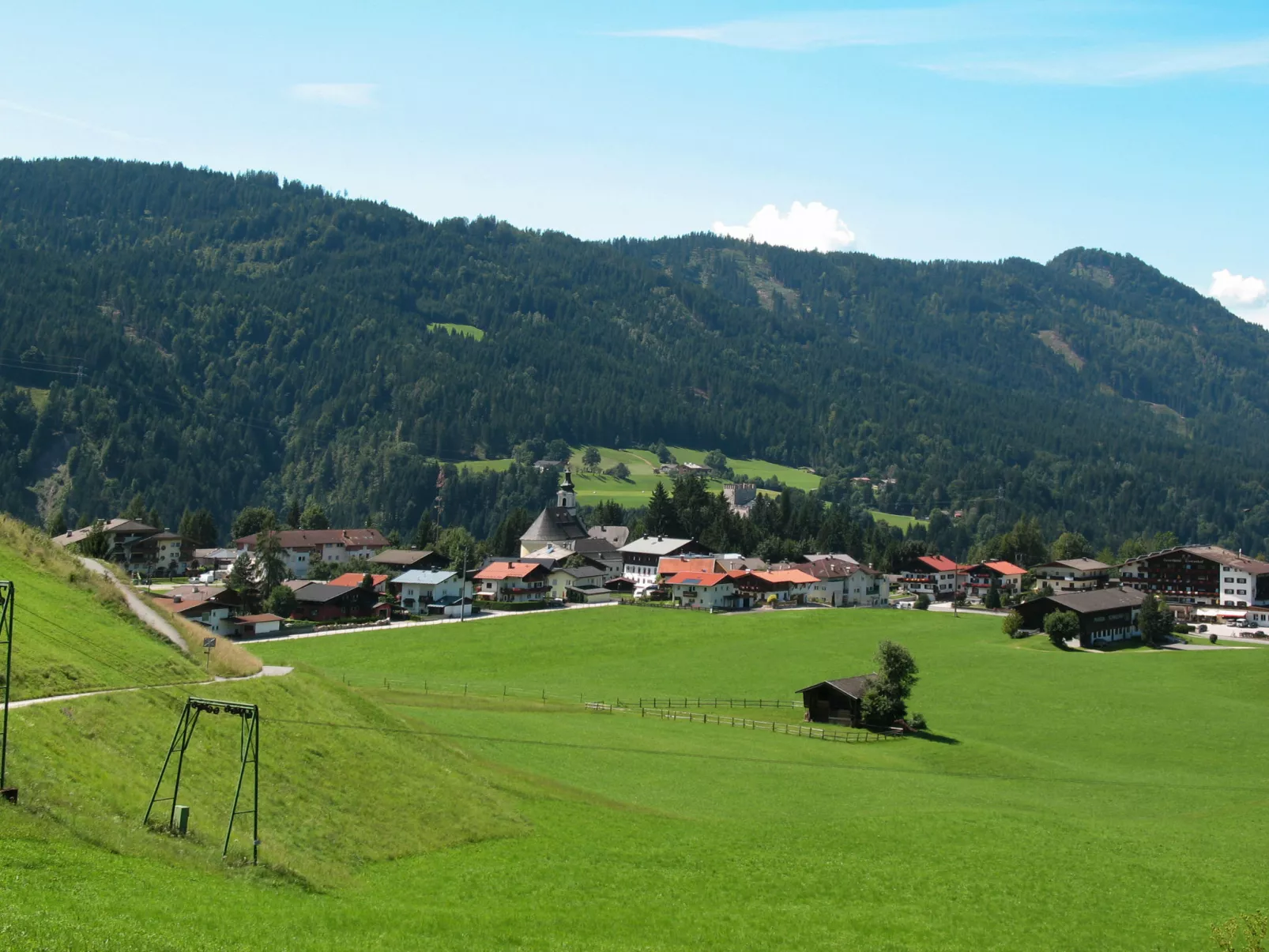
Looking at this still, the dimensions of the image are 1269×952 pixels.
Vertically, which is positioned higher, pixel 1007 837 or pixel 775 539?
pixel 775 539

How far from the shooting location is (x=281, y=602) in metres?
90.4

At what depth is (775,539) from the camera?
134125mm

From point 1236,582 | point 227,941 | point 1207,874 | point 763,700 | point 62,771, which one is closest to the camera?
point 227,941

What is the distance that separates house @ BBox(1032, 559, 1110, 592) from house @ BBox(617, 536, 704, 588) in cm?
3822

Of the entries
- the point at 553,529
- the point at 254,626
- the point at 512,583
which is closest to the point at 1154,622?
the point at 512,583

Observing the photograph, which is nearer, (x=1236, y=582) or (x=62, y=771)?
(x=62, y=771)

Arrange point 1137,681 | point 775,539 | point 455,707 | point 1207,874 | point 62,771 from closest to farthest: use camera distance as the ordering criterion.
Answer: point 62,771 → point 1207,874 → point 455,707 → point 1137,681 → point 775,539

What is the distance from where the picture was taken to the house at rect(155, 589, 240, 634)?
7950cm

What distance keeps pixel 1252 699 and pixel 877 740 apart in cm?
2750

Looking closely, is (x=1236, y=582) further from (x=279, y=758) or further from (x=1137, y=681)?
(x=279, y=758)

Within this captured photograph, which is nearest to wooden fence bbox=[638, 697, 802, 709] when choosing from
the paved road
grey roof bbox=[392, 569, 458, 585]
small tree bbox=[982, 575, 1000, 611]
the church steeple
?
the paved road

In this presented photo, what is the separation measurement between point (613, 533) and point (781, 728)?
94119mm

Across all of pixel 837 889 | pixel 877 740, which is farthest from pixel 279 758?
pixel 877 740

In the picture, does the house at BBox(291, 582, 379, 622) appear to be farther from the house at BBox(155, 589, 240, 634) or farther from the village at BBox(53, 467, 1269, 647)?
the house at BBox(155, 589, 240, 634)
